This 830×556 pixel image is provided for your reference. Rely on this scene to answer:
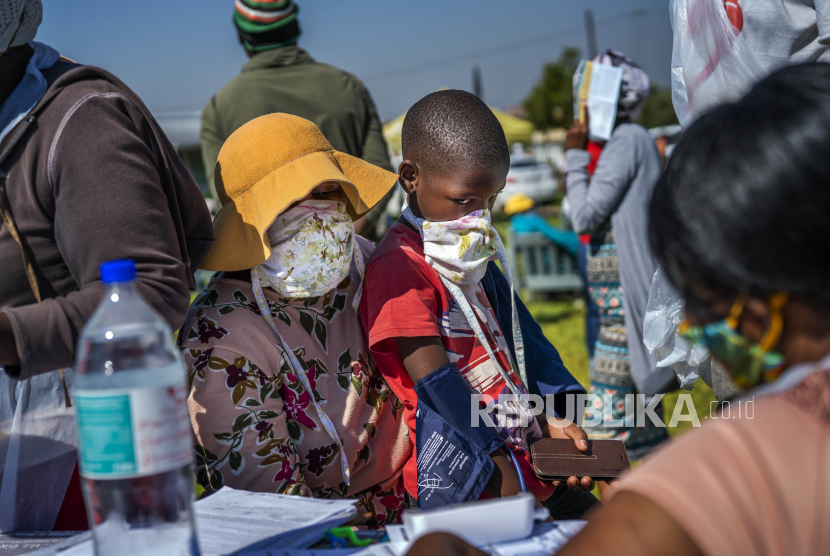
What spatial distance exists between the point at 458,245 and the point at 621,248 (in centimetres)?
190

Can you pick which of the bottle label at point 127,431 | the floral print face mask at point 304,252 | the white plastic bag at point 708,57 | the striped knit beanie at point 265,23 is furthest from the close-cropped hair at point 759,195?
the striped knit beanie at point 265,23

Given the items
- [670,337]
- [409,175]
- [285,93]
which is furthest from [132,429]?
[285,93]

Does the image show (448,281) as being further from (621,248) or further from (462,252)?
(621,248)

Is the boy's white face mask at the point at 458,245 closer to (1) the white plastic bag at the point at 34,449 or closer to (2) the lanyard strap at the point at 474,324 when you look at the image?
(2) the lanyard strap at the point at 474,324

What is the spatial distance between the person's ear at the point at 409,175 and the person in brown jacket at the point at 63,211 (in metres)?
0.80

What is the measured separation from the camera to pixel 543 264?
28.2 feet

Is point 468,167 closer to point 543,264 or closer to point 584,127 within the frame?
point 584,127

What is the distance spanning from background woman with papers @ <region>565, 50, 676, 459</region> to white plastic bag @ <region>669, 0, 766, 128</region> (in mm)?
1291

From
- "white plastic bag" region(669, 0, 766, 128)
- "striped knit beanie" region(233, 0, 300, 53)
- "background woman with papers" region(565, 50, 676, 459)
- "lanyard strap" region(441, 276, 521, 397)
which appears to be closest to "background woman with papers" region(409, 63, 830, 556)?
"lanyard strap" region(441, 276, 521, 397)

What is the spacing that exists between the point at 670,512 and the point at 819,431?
0.23 m

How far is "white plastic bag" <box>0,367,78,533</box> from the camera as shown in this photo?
1.48m

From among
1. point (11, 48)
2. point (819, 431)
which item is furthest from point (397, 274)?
point (819, 431)

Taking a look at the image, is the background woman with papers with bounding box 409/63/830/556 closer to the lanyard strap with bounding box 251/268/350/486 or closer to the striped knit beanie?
the lanyard strap with bounding box 251/268/350/486

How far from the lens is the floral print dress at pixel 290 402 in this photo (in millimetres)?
1633
